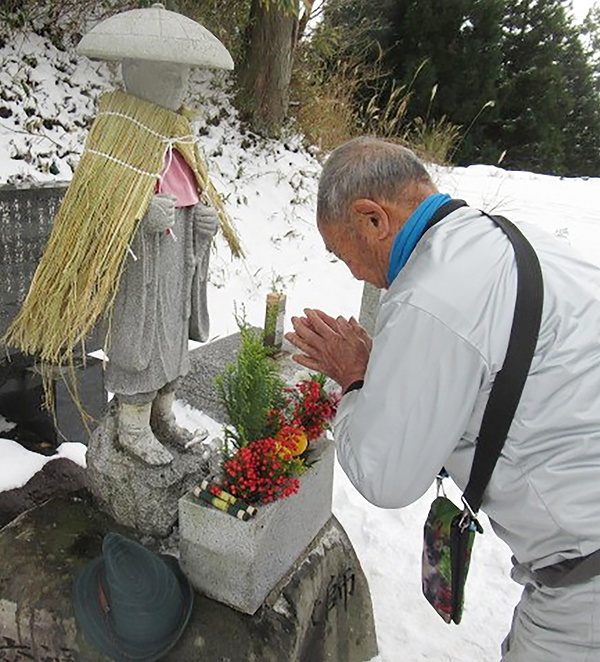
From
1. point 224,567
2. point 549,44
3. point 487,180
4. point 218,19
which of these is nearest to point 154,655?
point 224,567

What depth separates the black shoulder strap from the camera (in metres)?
1.09

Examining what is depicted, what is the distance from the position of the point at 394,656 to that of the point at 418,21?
10.1m

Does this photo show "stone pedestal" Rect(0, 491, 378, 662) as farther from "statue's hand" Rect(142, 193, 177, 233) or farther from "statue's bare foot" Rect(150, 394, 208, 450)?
"statue's hand" Rect(142, 193, 177, 233)

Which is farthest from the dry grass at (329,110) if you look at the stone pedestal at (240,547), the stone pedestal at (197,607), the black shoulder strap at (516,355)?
the black shoulder strap at (516,355)

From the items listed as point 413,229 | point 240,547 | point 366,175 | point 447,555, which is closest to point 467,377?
point 413,229

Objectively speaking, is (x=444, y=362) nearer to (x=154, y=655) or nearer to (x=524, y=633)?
(x=524, y=633)

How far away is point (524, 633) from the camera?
139cm

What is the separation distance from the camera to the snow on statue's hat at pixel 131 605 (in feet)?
5.41

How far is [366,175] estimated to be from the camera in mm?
1237

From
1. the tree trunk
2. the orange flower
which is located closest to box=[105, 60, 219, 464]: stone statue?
the orange flower

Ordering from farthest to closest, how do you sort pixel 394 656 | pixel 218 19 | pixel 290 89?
pixel 290 89, pixel 218 19, pixel 394 656

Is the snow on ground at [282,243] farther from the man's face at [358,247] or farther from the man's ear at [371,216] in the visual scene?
the man's ear at [371,216]

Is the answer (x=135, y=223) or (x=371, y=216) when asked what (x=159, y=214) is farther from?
(x=371, y=216)

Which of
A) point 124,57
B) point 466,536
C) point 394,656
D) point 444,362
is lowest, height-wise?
point 394,656
